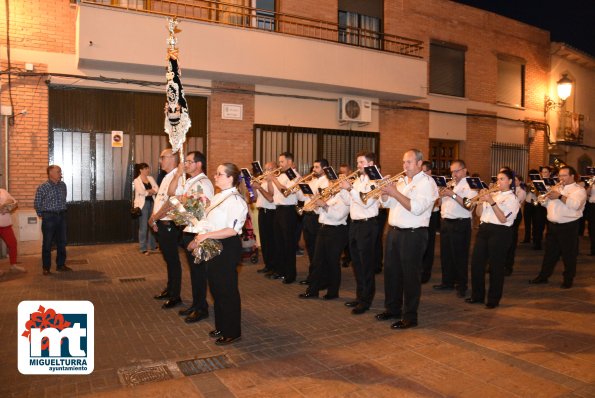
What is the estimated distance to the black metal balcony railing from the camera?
40.8 ft

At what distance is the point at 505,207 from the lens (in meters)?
7.32

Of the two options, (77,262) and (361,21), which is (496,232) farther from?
(361,21)

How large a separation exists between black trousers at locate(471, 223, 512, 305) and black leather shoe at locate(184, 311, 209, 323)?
161 inches

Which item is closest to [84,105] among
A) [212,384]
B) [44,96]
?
[44,96]

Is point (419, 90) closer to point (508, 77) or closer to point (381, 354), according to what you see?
point (508, 77)

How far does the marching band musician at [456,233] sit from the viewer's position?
829cm

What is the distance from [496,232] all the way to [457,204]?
120cm

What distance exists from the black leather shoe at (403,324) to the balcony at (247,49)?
821 centimetres

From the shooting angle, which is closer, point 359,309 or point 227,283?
point 227,283

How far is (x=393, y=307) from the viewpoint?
6.80 metres

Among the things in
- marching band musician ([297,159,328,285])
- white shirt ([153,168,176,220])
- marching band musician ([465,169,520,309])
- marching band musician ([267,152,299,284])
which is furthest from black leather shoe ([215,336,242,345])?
marching band musician ([465,169,520,309])

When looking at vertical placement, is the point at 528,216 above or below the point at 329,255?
above

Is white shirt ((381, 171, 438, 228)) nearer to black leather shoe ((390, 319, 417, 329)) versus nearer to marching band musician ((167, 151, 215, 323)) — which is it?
black leather shoe ((390, 319, 417, 329))

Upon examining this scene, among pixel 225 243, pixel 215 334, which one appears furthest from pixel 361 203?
pixel 215 334
